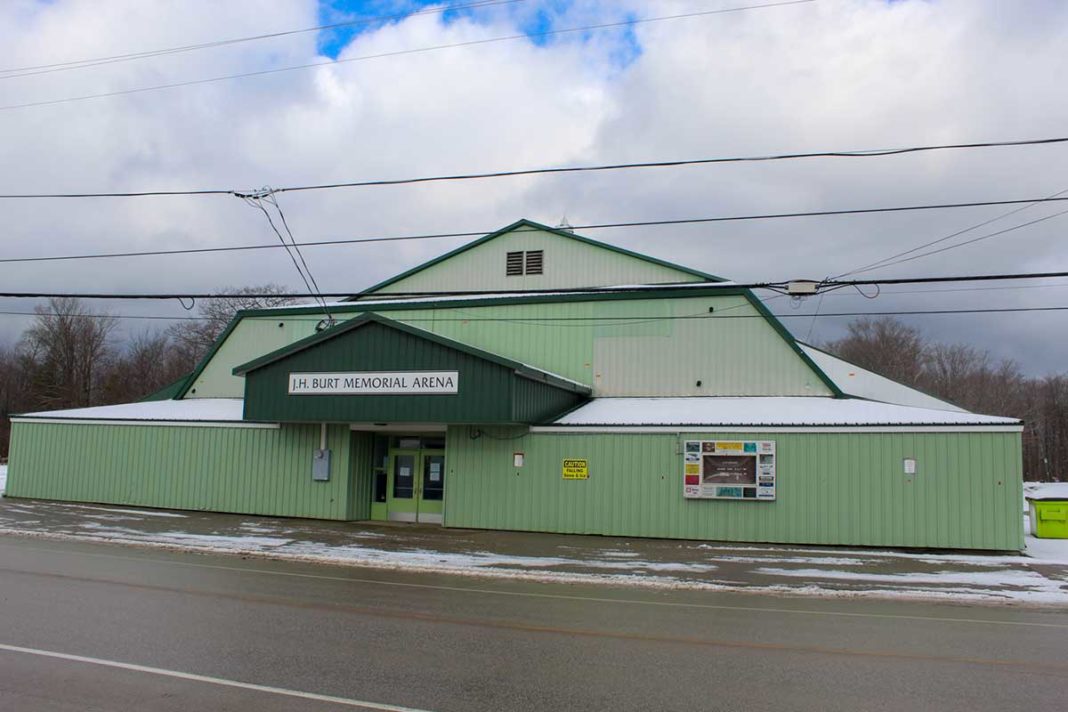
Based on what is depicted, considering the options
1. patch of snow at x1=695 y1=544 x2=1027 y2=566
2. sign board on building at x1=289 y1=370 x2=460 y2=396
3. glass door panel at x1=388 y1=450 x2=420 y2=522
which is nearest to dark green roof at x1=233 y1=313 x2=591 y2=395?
sign board on building at x1=289 y1=370 x2=460 y2=396

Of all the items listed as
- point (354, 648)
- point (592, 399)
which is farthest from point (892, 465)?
point (354, 648)

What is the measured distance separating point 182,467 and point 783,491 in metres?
17.5

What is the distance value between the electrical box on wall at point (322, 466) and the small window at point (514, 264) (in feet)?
29.3

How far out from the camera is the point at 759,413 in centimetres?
2055

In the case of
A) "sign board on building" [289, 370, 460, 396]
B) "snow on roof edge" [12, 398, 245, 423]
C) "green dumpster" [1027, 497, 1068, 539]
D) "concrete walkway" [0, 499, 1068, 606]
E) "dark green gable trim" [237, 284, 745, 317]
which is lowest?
"concrete walkway" [0, 499, 1068, 606]

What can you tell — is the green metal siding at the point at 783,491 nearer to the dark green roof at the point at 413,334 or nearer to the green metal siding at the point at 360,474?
the dark green roof at the point at 413,334

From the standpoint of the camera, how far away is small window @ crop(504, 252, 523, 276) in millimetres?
27547

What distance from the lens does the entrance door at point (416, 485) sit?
22.9m

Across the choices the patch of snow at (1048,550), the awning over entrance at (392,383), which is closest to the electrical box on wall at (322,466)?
the awning over entrance at (392,383)

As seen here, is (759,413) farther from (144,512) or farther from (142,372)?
(142,372)

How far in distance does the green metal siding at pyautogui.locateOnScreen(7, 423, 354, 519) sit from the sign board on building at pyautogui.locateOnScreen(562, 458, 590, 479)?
6416mm

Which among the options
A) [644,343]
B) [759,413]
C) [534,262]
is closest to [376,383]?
[644,343]

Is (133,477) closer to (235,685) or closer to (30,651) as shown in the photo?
(30,651)

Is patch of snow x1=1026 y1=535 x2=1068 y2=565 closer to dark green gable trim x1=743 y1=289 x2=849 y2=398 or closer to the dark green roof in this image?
dark green gable trim x1=743 y1=289 x2=849 y2=398
